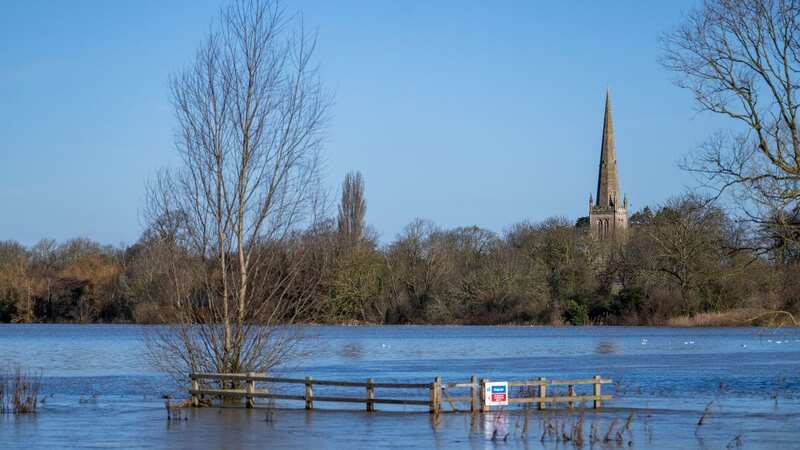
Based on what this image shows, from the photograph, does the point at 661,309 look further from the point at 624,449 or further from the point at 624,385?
the point at 624,449

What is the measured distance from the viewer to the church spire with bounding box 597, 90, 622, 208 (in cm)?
17475

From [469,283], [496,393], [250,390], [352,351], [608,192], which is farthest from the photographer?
[608,192]

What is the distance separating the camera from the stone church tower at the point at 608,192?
173125mm

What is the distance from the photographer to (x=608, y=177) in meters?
179

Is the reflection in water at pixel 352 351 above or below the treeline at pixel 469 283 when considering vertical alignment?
below

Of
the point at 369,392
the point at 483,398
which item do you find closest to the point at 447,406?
the point at 369,392

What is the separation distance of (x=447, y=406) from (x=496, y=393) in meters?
3.71

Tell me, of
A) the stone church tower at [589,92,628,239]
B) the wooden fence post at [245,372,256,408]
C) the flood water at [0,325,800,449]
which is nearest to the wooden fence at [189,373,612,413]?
the wooden fence post at [245,372,256,408]

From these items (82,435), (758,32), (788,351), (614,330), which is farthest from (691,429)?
(614,330)

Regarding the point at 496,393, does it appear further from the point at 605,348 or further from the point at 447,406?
the point at 605,348

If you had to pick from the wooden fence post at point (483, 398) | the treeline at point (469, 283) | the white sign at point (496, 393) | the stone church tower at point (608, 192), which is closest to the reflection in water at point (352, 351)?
the treeline at point (469, 283)

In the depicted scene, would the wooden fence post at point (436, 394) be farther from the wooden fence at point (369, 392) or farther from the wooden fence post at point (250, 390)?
the wooden fence post at point (250, 390)

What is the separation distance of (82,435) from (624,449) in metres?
12.3

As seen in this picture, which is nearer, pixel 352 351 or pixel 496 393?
pixel 496 393
